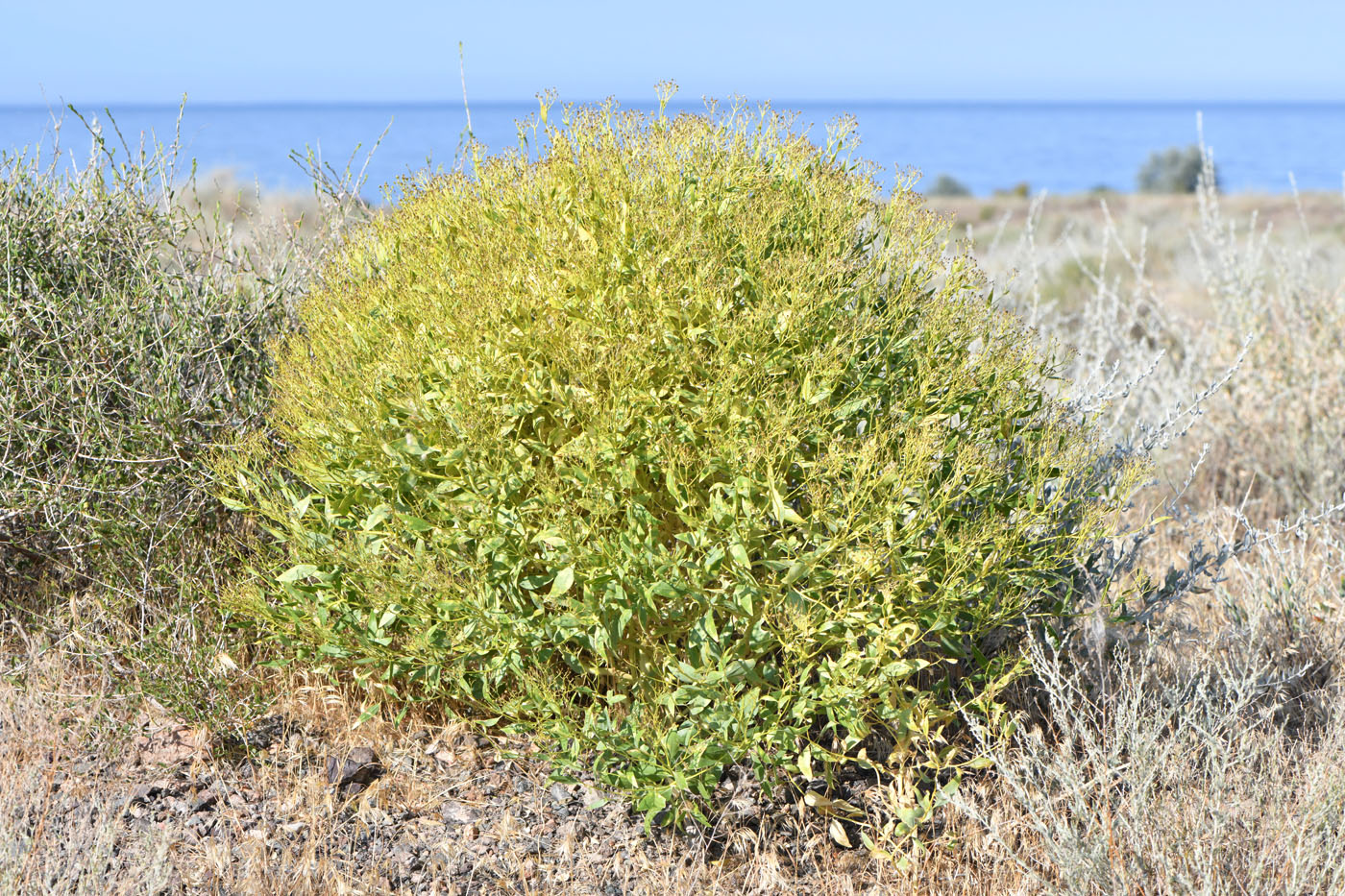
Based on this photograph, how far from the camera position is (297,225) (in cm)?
381

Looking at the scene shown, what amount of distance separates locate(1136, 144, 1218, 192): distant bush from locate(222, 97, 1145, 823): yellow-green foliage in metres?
29.1

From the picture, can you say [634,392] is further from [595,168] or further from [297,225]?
[297,225]

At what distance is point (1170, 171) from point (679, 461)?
1294 inches

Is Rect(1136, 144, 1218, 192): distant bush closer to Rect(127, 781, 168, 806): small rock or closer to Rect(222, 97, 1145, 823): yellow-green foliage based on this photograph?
Rect(222, 97, 1145, 823): yellow-green foliage

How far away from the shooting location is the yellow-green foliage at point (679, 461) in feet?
7.44

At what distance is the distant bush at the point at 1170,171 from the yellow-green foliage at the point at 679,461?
95.4 feet

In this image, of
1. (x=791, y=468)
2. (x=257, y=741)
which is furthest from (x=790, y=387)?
(x=257, y=741)

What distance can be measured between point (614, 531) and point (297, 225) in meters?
2.22

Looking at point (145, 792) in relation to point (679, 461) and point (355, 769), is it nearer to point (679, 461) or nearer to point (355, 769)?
point (355, 769)

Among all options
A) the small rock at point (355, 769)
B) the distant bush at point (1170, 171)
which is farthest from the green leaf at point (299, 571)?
the distant bush at point (1170, 171)

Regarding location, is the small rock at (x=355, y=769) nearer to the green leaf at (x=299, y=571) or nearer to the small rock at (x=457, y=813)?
the small rock at (x=457, y=813)

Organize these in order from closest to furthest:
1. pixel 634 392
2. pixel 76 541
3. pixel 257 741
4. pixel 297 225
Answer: pixel 634 392 → pixel 257 741 → pixel 76 541 → pixel 297 225

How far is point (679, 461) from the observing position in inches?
89.8

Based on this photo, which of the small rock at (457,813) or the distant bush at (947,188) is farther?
the distant bush at (947,188)
